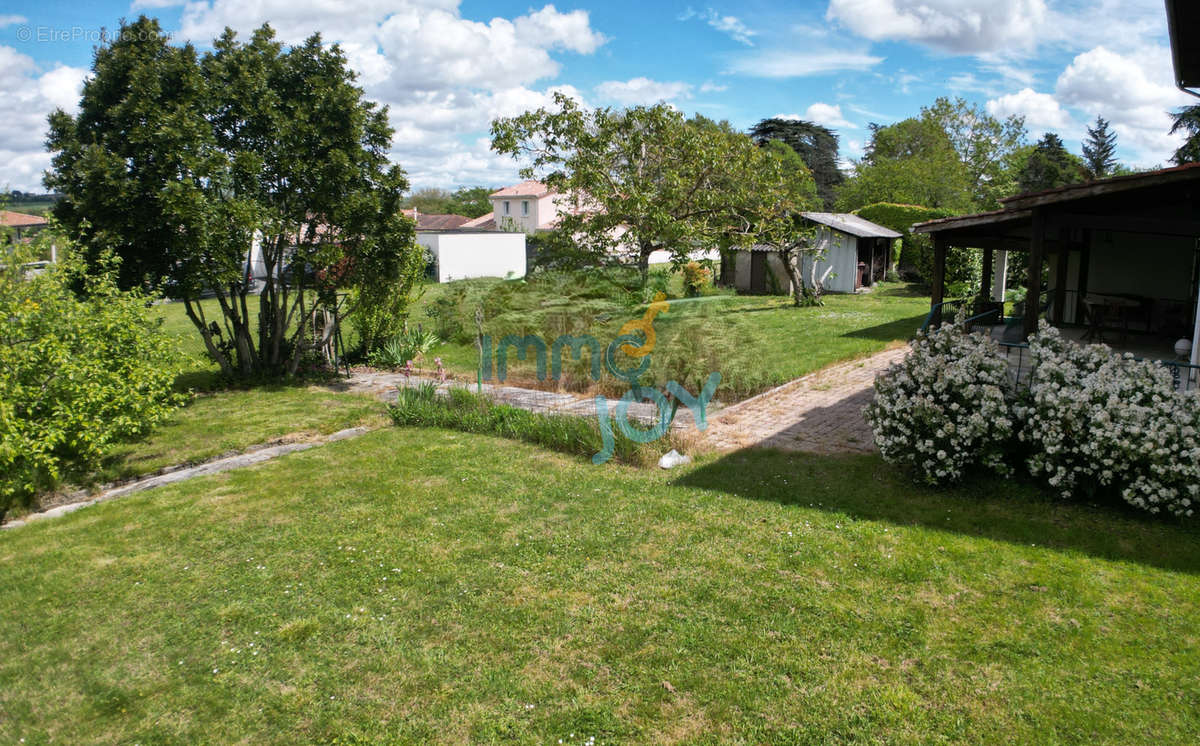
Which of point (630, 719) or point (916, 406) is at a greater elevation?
point (916, 406)

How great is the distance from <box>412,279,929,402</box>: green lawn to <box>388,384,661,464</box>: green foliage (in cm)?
204

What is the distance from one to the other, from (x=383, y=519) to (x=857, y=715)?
14.5 feet

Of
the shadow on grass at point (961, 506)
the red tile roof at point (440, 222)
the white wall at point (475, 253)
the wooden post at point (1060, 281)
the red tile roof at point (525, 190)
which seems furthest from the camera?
the red tile roof at point (525, 190)

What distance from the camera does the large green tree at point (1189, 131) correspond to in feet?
110

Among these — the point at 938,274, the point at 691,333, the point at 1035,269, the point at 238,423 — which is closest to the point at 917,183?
the point at 938,274

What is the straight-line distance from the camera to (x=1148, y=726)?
12.0 ft

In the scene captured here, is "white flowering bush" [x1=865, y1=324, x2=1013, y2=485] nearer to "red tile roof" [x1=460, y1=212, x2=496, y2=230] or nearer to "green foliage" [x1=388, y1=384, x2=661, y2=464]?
"green foliage" [x1=388, y1=384, x2=661, y2=464]

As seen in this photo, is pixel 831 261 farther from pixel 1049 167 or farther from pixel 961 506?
pixel 1049 167

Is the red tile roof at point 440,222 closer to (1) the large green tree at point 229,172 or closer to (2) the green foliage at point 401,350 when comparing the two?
(2) the green foliage at point 401,350

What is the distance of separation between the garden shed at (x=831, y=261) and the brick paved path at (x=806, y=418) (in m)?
15.5

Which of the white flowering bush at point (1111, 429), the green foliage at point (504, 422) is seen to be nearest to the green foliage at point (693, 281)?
the green foliage at point (504, 422)

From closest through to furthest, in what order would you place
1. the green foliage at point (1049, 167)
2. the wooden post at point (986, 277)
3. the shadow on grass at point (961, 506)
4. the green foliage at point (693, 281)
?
the shadow on grass at point (961, 506) < the wooden post at point (986, 277) < the green foliage at point (693, 281) < the green foliage at point (1049, 167)

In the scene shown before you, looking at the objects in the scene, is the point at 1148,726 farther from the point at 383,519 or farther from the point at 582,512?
the point at 383,519

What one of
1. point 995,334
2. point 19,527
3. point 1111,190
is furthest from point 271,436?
point 995,334
